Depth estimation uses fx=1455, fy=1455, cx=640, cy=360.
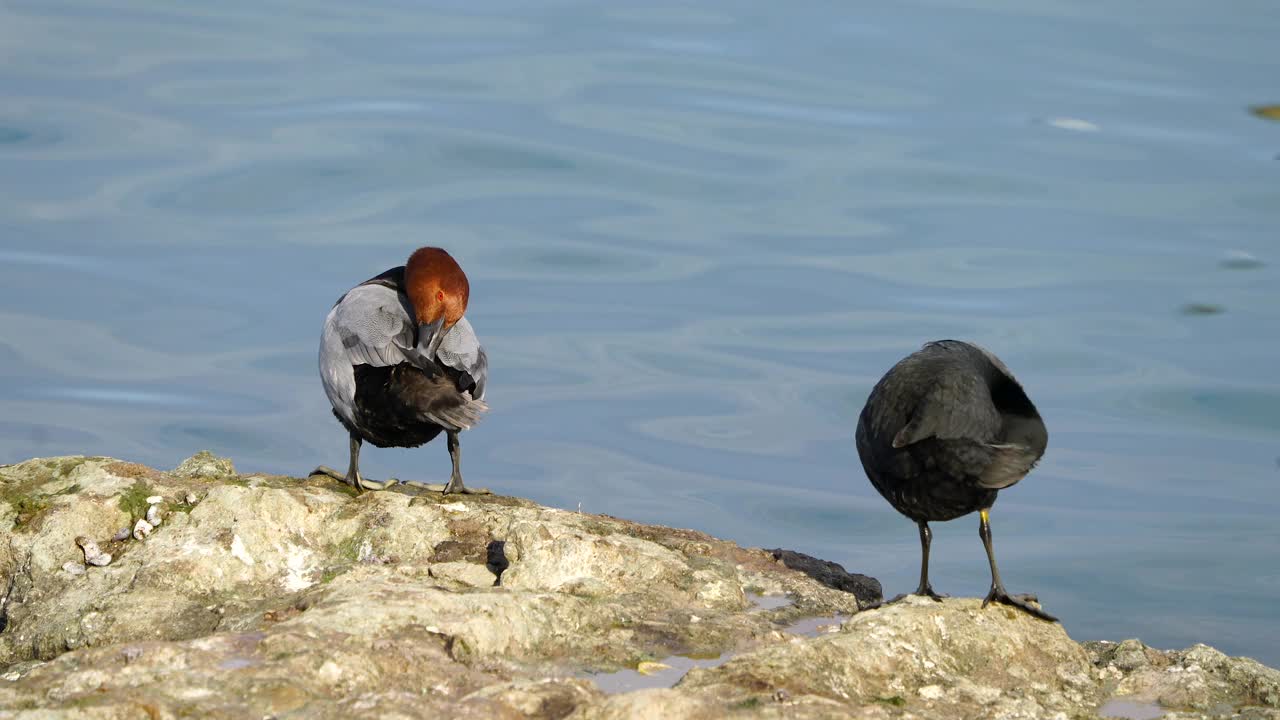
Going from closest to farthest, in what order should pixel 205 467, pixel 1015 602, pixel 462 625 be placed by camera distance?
pixel 462 625 < pixel 1015 602 < pixel 205 467

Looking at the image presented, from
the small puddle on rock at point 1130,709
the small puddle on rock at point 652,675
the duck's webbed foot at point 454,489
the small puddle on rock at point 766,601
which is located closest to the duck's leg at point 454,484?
the duck's webbed foot at point 454,489

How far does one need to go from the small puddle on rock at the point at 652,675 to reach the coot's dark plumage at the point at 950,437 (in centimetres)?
128

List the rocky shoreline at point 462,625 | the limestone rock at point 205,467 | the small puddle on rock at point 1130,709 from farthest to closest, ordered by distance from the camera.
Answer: the limestone rock at point 205,467
the small puddle on rock at point 1130,709
the rocky shoreline at point 462,625

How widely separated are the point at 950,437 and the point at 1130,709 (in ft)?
4.01

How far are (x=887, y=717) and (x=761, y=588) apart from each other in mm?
1782

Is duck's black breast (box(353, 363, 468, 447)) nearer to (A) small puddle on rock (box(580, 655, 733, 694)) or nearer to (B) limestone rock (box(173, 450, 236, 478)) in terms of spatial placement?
(B) limestone rock (box(173, 450, 236, 478))

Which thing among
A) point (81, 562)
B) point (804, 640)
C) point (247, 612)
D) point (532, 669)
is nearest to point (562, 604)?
point (532, 669)

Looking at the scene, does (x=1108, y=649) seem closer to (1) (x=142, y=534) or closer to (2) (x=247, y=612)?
(2) (x=247, y=612)

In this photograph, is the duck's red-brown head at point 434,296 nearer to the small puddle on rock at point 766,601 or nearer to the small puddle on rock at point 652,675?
the small puddle on rock at point 766,601

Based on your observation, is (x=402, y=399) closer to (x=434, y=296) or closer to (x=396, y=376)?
(x=396, y=376)

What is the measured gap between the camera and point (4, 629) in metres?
5.61

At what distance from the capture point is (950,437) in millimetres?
5609

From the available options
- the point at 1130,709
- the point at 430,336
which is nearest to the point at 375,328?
the point at 430,336

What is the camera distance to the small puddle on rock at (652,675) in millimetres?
4547
